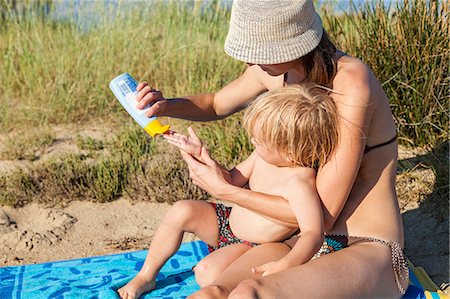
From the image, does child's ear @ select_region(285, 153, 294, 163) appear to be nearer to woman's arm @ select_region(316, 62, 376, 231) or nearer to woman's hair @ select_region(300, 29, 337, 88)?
woman's arm @ select_region(316, 62, 376, 231)

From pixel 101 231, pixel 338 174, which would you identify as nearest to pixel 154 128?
pixel 338 174

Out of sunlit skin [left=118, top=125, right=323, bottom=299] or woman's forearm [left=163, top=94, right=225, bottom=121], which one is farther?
woman's forearm [left=163, top=94, right=225, bottom=121]

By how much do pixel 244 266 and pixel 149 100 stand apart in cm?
80

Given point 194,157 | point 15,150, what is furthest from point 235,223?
point 15,150

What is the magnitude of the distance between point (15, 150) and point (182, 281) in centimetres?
212

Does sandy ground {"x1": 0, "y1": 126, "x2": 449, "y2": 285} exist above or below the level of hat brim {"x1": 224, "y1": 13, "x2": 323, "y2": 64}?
below

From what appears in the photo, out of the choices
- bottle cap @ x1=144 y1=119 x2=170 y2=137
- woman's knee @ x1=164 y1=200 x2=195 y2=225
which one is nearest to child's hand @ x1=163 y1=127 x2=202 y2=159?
bottle cap @ x1=144 y1=119 x2=170 y2=137

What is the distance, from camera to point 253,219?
2.82 m

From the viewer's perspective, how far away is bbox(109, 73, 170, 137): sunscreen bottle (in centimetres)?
292

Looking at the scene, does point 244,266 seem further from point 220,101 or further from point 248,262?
point 220,101

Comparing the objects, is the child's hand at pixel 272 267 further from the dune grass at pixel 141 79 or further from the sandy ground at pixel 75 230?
the dune grass at pixel 141 79

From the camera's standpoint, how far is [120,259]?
3.52 meters

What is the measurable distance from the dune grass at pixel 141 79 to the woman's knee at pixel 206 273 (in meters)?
1.39

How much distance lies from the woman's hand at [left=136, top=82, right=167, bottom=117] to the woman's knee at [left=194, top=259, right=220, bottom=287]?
0.66 m
